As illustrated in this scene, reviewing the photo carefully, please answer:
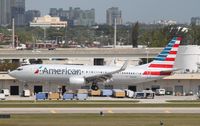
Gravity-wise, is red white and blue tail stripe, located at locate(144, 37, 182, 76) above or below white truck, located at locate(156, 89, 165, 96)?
above

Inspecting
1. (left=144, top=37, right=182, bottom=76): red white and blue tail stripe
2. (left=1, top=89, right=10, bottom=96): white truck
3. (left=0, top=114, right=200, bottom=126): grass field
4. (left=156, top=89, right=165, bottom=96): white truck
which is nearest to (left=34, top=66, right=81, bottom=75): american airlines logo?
(left=1, top=89, right=10, bottom=96): white truck

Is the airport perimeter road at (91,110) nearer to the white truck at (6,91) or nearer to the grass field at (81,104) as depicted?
the grass field at (81,104)

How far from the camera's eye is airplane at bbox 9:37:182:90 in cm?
10675

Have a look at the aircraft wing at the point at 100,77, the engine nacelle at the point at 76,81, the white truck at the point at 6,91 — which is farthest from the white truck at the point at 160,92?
the white truck at the point at 6,91

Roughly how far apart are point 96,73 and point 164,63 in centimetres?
1059

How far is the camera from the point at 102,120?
65.9 metres

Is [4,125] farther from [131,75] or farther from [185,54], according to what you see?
[185,54]

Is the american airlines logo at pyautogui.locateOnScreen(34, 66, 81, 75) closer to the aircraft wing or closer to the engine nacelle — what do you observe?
the engine nacelle

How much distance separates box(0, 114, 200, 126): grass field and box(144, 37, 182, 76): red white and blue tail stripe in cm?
3833

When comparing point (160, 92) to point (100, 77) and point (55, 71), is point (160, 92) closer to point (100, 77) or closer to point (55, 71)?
point (100, 77)

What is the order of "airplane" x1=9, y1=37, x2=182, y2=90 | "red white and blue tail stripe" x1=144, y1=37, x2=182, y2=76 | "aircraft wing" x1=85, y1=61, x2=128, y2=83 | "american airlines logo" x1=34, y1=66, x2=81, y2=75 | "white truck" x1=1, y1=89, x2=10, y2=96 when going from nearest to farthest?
"white truck" x1=1, y1=89, x2=10, y2=96 < "american airlines logo" x1=34, y1=66, x2=81, y2=75 < "airplane" x1=9, y1=37, x2=182, y2=90 < "aircraft wing" x1=85, y1=61, x2=128, y2=83 < "red white and blue tail stripe" x1=144, y1=37, x2=182, y2=76

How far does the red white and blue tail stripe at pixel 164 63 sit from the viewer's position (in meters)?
110

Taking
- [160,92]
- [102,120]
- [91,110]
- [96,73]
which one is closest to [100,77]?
[96,73]

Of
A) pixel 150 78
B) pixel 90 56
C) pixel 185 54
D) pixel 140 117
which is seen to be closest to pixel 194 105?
pixel 140 117
